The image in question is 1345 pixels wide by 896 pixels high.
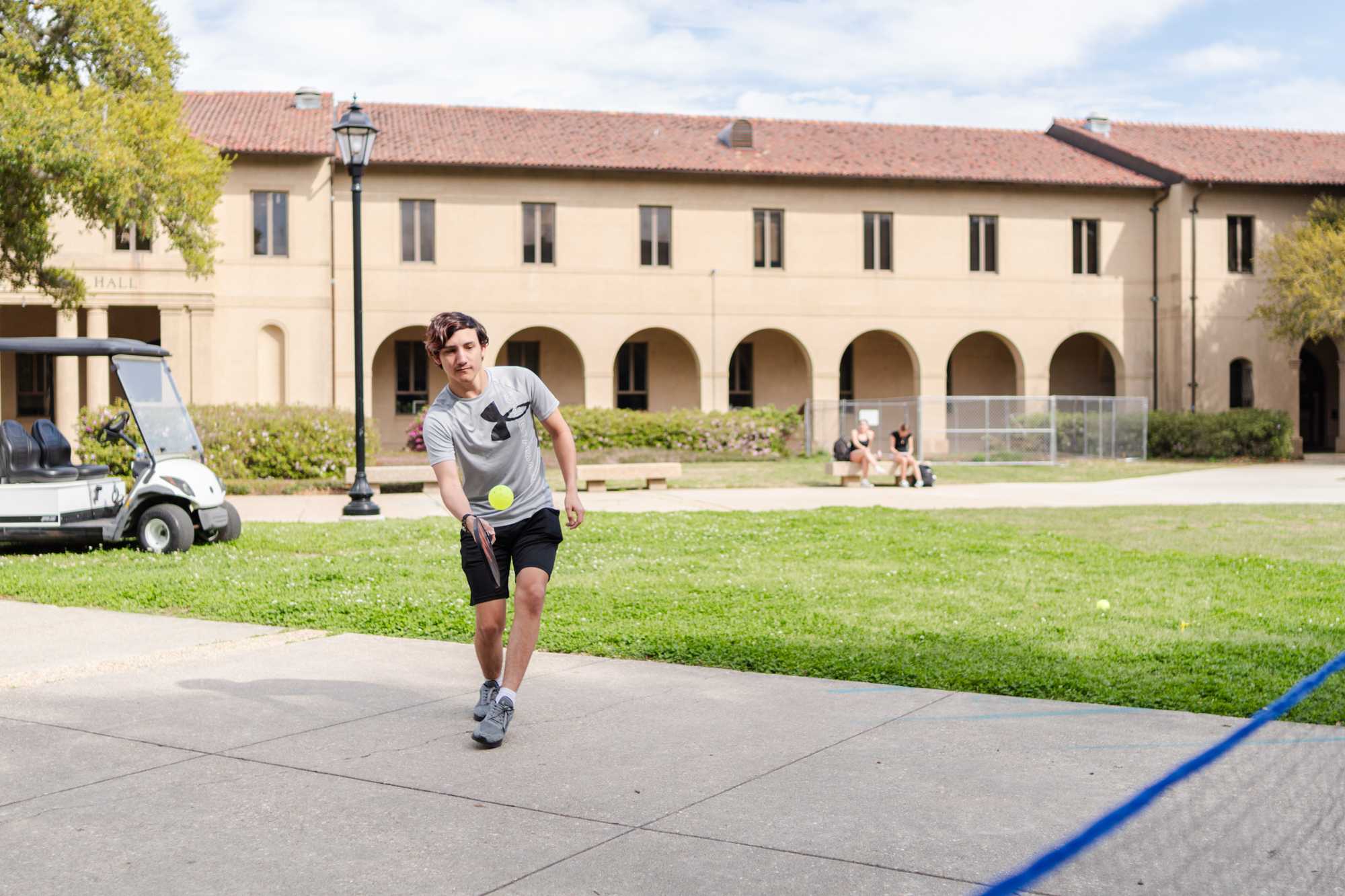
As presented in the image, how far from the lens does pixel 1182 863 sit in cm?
392

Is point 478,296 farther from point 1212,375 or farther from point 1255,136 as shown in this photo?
point 1255,136

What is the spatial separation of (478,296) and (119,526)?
1954 cm

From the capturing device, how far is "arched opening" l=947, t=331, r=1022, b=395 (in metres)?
37.0

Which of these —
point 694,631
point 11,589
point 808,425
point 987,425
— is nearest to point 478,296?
point 808,425

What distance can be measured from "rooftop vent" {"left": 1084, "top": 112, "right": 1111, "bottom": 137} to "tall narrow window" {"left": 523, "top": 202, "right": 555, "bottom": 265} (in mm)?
15668

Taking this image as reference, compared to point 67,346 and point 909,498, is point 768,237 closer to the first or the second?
point 909,498

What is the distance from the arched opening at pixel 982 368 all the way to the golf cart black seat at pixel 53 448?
91.1ft

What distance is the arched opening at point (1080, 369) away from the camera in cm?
3747

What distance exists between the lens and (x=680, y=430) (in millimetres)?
30312

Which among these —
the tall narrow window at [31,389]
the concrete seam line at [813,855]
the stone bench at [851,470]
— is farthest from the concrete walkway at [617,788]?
Result: the tall narrow window at [31,389]

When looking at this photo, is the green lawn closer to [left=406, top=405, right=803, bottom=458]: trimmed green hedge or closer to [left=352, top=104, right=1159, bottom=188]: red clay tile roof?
[left=406, top=405, right=803, bottom=458]: trimmed green hedge

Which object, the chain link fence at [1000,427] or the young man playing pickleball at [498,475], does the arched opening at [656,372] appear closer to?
the chain link fence at [1000,427]

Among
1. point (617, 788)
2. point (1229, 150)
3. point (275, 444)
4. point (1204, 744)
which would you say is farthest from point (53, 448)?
point (1229, 150)

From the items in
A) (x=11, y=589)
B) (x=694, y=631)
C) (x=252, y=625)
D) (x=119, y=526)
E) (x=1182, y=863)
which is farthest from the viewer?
(x=119, y=526)
